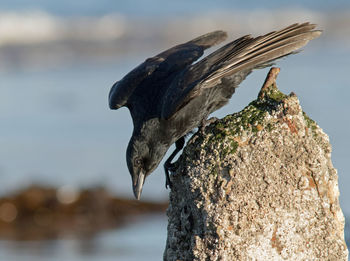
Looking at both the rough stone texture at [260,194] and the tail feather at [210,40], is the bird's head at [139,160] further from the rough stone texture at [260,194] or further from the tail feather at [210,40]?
the tail feather at [210,40]

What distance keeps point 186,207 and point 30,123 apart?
7479 mm

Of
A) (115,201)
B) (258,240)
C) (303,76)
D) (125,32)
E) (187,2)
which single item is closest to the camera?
(258,240)

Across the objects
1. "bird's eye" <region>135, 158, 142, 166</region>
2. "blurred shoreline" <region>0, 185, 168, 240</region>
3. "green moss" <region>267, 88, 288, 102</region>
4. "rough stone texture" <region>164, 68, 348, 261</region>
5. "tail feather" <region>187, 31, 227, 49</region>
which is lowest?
"rough stone texture" <region>164, 68, 348, 261</region>

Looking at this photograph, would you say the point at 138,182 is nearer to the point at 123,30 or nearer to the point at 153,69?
the point at 153,69

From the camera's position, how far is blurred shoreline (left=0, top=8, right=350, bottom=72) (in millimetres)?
17531

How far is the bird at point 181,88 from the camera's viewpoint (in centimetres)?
497

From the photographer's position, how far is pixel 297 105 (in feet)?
13.4

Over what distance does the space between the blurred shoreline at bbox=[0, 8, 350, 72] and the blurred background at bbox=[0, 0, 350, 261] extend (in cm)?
3

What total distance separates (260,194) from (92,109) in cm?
792

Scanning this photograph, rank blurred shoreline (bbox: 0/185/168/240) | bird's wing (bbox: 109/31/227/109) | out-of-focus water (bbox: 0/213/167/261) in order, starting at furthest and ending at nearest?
blurred shoreline (bbox: 0/185/168/240) → out-of-focus water (bbox: 0/213/167/261) → bird's wing (bbox: 109/31/227/109)

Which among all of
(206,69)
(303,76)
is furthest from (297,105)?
(303,76)

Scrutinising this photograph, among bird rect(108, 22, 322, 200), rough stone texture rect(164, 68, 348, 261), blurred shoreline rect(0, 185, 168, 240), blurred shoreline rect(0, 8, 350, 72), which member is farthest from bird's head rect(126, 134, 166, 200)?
blurred shoreline rect(0, 8, 350, 72)

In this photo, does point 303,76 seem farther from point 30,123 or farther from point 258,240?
point 258,240

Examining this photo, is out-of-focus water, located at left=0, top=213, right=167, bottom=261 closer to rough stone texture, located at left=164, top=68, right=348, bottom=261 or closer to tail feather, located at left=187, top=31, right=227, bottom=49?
tail feather, located at left=187, top=31, right=227, bottom=49
